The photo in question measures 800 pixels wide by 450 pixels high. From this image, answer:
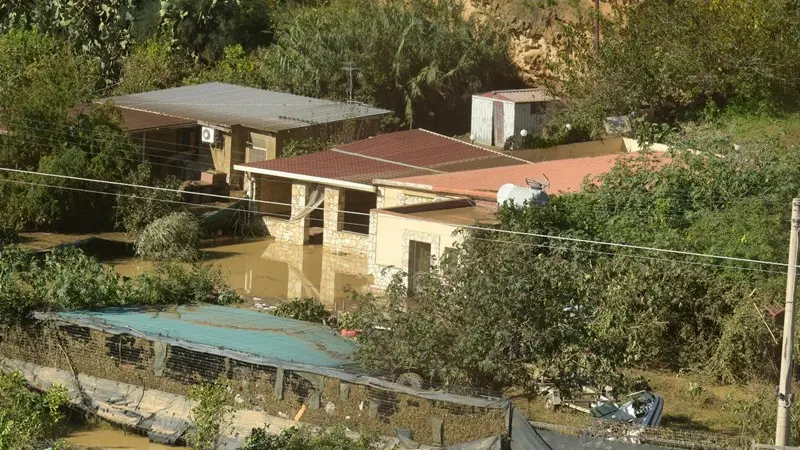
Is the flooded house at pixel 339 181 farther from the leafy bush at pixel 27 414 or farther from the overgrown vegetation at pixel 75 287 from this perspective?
the leafy bush at pixel 27 414

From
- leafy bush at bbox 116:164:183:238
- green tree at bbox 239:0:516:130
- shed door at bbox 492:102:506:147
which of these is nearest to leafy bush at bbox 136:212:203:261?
leafy bush at bbox 116:164:183:238

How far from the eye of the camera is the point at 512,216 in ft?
76.6

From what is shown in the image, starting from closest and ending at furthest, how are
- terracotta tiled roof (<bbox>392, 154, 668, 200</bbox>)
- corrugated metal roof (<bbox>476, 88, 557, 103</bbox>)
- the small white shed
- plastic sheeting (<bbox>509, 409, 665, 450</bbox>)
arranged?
plastic sheeting (<bbox>509, 409, 665, 450</bbox>)
terracotta tiled roof (<bbox>392, 154, 668, 200</bbox>)
the small white shed
corrugated metal roof (<bbox>476, 88, 557, 103</bbox>)

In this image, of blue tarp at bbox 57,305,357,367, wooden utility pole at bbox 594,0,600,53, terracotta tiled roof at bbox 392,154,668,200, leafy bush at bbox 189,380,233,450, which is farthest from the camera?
wooden utility pole at bbox 594,0,600,53

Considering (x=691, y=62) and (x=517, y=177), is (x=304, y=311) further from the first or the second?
(x=691, y=62)

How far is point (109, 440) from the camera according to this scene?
18422 mm

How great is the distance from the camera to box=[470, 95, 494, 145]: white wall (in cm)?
3634

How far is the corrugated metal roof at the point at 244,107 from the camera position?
33406 mm

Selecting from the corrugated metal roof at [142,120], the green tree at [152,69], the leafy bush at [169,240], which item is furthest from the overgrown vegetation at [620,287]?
the green tree at [152,69]

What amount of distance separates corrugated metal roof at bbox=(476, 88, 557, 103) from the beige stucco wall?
1096 centimetres

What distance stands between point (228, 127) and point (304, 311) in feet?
36.8

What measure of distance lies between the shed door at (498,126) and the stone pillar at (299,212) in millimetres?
7746

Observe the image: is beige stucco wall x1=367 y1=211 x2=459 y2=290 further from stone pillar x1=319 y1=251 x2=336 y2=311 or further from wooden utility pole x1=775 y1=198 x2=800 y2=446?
wooden utility pole x1=775 y1=198 x2=800 y2=446

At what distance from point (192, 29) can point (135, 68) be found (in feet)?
9.01
